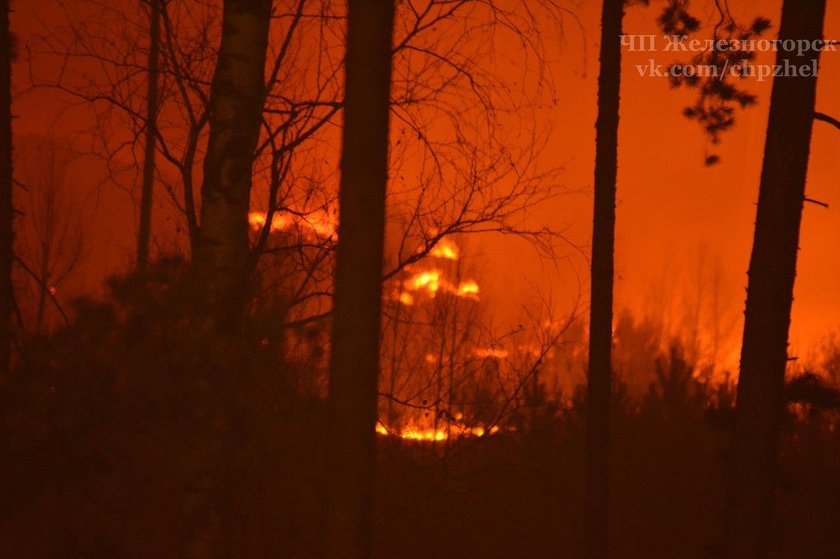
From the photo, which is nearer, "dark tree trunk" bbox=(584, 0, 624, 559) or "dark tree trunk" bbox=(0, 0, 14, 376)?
"dark tree trunk" bbox=(0, 0, 14, 376)

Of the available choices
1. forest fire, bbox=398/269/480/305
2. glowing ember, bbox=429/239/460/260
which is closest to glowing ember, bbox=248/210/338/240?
glowing ember, bbox=429/239/460/260

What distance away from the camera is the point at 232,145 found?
233 inches

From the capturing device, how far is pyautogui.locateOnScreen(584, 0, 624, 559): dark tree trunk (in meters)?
9.56

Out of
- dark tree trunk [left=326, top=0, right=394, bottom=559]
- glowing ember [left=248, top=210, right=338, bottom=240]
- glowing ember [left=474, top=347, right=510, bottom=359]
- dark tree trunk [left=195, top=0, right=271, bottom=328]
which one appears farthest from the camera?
glowing ember [left=474, top=347, right=510, bottom=359]

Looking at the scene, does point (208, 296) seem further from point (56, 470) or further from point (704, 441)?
point (704, 441)

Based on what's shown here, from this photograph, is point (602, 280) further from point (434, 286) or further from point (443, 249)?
point (434, 286)

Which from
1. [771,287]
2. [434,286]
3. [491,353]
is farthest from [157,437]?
[434,286]

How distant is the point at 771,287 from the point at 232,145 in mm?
4882

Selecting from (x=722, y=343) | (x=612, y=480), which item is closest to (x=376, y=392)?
(x=612, y=480)

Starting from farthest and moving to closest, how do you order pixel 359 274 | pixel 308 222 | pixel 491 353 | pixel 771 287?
pixel 491 353 → pixel 308 222 → pixel 771 287 → pixel 359 274

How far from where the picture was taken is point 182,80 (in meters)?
7.41

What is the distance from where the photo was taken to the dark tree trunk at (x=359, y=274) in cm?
446

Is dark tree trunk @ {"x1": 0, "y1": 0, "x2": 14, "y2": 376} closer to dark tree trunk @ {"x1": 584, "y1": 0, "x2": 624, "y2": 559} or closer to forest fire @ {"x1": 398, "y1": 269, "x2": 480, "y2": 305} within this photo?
forest fire @ {"x1": 398, "y1": 269, "x2": 480, "y2": 305}

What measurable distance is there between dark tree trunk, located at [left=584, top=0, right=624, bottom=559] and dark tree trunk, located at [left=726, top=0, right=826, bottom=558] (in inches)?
88.9
